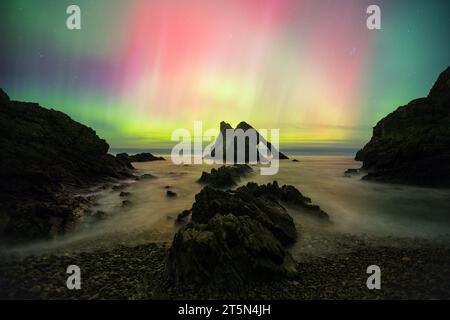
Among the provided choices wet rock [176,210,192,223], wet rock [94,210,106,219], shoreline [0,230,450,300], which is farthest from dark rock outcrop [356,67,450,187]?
wet rock [94,210,106,219]

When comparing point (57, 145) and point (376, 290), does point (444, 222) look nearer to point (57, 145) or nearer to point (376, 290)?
point (376, 290)

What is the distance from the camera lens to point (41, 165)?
26.3 meters

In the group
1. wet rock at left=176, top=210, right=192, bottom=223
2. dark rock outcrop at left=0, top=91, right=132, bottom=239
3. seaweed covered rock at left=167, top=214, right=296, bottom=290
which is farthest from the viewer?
wet rock at left=176, top=210, right=192, bottom=223

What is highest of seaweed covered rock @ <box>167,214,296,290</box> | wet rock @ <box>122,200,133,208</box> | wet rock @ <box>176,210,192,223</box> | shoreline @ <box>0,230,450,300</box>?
seaweed covered rock @ <box>167,214,296,290</box>

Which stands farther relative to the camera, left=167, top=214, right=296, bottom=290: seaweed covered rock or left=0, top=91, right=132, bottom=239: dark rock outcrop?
left=0, top=91, right=132, bottom=239: dark rock outcrop

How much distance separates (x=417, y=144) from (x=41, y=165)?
1788 inches

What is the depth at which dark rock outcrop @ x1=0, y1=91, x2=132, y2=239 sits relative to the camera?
58.2 feet

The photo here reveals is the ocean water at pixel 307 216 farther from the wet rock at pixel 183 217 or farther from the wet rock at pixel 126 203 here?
the wet rock at pixel 183 217

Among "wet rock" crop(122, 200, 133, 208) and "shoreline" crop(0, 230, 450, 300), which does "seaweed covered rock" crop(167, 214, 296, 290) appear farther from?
"wet rock" crop(122, 200, 133, 208)

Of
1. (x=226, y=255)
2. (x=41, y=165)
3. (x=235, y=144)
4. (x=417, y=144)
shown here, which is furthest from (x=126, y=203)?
(x=235, y=144)

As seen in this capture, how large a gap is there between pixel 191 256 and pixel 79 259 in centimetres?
584

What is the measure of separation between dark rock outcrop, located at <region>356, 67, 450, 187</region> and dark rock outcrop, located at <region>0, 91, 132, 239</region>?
39995 mm

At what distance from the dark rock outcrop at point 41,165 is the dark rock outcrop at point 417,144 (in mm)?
39995

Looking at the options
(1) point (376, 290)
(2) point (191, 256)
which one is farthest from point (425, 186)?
(2) point (191, 256)
